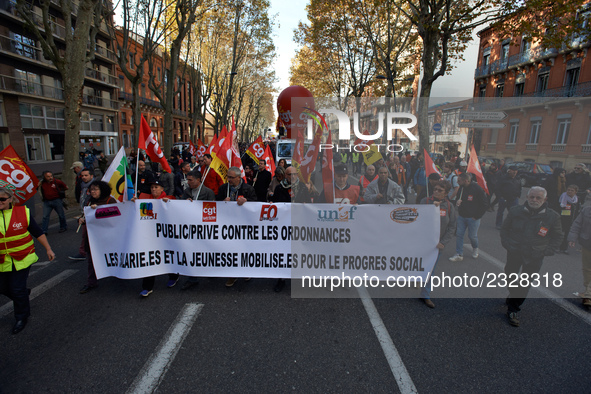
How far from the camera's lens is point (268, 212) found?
170 inches

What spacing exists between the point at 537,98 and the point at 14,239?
19.0 m

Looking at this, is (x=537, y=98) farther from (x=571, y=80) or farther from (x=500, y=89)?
(x=500, y=89)

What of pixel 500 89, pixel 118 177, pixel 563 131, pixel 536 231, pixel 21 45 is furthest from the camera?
pixel 500 89

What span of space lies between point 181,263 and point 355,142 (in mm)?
3523

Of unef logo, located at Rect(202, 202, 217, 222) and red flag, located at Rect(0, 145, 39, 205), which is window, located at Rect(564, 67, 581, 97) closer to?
unef logo, located at Rect(202, 202, 217, 222)

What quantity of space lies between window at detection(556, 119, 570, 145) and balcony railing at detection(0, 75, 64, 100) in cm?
3241

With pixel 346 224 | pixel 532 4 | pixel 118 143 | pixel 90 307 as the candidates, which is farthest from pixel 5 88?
pixel 532 4

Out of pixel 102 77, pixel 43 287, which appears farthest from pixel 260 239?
pixel 102 77

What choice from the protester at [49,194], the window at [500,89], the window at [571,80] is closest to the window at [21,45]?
the protester at [49,194]

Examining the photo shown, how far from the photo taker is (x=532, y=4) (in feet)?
32.8

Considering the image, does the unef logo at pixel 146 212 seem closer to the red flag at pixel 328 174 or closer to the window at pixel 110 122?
the red flag at pixel 328 174

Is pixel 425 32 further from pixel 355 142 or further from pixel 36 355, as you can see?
pixel 36 355

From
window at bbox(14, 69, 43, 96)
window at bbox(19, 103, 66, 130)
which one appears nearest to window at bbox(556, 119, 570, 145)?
window at bbox(14, 69, 43, 96)

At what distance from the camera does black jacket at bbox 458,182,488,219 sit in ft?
19.0
